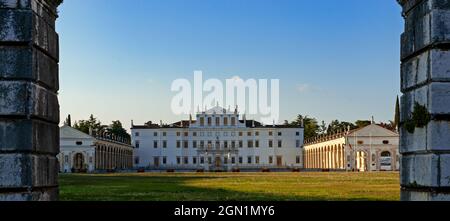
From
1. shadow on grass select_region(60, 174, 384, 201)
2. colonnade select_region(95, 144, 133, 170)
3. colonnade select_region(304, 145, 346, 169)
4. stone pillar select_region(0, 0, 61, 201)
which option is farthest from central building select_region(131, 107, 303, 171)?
stone pillar select_region(0, 0, 61, 201)

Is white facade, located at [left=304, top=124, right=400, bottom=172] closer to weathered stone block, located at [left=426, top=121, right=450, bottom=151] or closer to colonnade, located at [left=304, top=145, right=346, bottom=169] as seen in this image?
colonnade, located at [left=304, top=145, right=346, bottom=169]

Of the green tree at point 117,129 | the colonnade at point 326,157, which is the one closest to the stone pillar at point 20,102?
the colonnade at point 326,157

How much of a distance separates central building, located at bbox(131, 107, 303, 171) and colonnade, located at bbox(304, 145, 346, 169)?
10.9 feet

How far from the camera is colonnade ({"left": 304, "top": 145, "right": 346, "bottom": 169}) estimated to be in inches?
3755

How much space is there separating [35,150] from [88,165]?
89.2 m

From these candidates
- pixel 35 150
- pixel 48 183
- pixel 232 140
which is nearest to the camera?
pixel 35 150

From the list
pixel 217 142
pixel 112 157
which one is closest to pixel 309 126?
pixel 217 142

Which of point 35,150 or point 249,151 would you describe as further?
point 249,151

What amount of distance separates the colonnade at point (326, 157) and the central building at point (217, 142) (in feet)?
10.9

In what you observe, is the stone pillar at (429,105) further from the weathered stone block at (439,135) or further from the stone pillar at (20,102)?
the stone pillar at (20,102)

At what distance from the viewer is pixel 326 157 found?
104 metres
